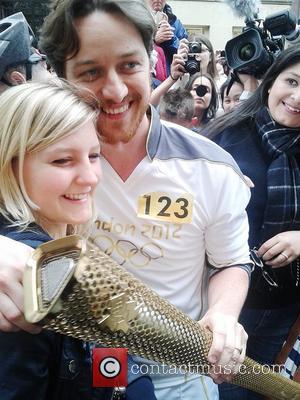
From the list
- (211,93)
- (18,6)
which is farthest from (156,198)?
(18,6)

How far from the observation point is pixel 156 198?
1.26m

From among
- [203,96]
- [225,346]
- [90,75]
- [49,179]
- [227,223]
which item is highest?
[90,75]

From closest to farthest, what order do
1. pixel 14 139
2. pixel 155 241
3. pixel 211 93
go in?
pixel 14 139
pixel 155 241
pixel 211 93

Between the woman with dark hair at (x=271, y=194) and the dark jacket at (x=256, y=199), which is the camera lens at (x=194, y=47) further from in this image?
the dark jacket at (x=256, y=199)

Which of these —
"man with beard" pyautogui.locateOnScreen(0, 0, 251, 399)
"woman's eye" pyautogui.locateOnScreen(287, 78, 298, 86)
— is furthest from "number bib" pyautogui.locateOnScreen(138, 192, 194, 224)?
"woman's eye" pyautogui.locateOnScreen(287, 78, 298, 86)

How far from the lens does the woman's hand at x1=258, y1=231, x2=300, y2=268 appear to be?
157 cm

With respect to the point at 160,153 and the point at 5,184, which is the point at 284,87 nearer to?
the point at 160,153

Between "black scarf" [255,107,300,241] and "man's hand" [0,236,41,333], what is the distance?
1.03m

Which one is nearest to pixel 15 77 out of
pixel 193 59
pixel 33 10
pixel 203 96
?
pixel 193 59

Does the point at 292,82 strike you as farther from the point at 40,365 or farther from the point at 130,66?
the point at 40,365

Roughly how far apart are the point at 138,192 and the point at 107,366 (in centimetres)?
45

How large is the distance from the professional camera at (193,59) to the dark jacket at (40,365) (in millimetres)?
2462

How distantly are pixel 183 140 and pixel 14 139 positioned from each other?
0.52 metres

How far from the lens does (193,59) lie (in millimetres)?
3201
